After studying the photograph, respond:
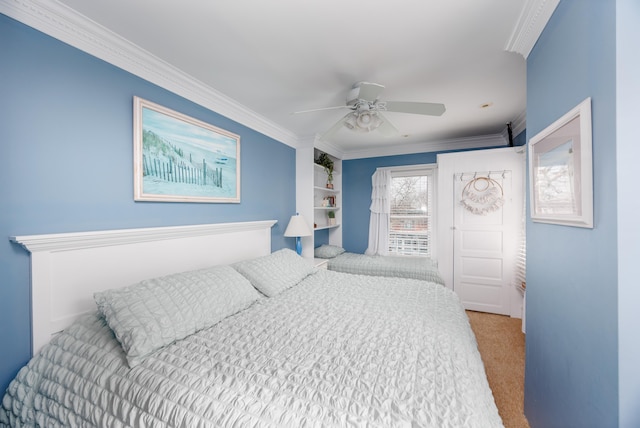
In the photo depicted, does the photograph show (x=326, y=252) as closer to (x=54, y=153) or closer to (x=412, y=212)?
(x=412, y=212)

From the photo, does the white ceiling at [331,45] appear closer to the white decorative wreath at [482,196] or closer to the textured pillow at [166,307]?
the white decorative wreath at [482,196]

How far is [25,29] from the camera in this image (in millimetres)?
1322

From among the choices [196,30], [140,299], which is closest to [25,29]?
[196,30]

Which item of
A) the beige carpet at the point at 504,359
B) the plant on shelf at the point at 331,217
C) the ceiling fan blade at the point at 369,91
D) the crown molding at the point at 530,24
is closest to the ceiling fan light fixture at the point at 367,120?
the ceiling fan blade at the point at 369,91

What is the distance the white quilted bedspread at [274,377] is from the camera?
87 cm

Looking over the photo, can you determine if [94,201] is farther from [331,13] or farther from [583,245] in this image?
[583,245]

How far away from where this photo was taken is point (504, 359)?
93.9 inches

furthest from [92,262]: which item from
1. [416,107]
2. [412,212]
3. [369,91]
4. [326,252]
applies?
[412,212]

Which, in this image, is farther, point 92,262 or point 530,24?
point 92,262

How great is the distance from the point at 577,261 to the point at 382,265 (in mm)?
2646

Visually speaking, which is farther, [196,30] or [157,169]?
[157,169]

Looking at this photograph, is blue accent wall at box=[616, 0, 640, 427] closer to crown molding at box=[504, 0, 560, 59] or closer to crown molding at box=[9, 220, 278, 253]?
crown molding at box=[504, 0, 560, 59]

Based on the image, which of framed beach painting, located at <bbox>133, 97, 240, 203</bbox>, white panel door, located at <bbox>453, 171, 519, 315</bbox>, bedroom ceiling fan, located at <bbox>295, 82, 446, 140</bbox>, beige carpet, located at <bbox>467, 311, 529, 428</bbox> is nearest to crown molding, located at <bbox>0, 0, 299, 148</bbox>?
framed beach painting, located at <bbox>133, 97, 240, 203</bbox>

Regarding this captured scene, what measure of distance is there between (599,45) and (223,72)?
2123mm
